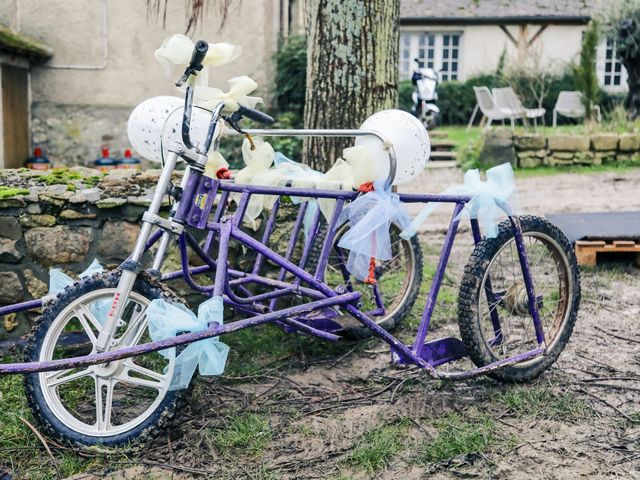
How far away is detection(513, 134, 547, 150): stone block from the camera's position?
1260 centimetres

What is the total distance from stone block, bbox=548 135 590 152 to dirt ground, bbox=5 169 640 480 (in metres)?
8.71

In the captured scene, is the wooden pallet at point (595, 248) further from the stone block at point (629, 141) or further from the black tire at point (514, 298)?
the stone block at point (629, 141)

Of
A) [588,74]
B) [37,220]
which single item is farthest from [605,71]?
[37,220]

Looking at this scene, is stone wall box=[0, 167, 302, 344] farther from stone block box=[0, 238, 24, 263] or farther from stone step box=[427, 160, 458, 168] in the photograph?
stone step box=[427, 160, 458, 168]

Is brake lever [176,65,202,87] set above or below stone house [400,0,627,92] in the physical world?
below

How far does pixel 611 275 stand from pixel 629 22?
13.2 meters

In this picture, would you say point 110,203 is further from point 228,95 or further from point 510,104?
point 510,104

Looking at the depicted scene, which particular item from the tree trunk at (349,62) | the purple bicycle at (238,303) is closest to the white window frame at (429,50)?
the tree trunk at (349,62)

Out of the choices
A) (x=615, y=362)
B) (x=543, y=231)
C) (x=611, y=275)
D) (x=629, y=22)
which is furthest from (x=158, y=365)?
(x=629, y=22)

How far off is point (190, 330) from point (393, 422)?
3.10 ft

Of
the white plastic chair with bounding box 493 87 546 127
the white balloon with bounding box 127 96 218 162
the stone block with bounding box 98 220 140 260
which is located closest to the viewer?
the white balloon with bounding box 127 96 218 162

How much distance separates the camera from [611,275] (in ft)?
17.7

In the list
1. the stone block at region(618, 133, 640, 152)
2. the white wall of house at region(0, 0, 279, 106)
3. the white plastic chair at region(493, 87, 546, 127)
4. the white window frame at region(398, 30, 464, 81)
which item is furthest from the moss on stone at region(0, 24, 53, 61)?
the white window frame at region(398, 30, 464, 81)

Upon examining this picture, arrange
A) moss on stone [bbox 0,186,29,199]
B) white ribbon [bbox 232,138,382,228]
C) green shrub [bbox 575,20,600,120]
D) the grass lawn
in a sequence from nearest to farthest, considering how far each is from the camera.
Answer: white ribbon [bbox 232,138,382,228], moss on stone [bbox 0,186,29,199], the grass lawn, green shrub [bbox 575,20,600,120]
